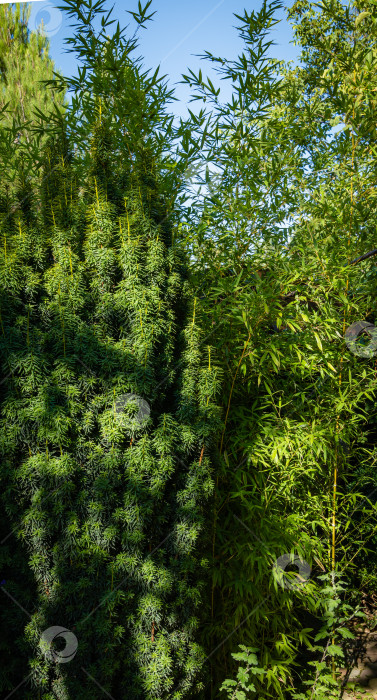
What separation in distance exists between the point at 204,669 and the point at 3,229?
195cm

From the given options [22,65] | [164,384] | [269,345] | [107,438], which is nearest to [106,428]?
[107,438]

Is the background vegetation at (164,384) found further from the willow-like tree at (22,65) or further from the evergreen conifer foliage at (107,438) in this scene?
the willow-like tree at (22,65)

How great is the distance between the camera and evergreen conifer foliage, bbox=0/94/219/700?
5.75ft

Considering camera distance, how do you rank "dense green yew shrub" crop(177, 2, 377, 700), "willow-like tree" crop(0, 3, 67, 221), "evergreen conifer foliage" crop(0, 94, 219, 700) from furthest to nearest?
"willow-like tree" crop(0, 3, 67, 221)
"dense green yew shrub" crop(177, 2, 377, 700)
"evergreen conifer foliage" crop(0, 94, 219, 700)

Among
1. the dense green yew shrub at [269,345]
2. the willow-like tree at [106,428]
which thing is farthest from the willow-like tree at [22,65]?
the willow-like tree at [106,428]

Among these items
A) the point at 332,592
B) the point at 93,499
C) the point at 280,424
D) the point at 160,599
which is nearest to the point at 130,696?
the point at 160,599

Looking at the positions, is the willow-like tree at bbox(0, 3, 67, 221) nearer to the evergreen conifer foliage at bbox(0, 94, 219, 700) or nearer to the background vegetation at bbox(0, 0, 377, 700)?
the background vegetation at bbox(0, 0, 377, 700)

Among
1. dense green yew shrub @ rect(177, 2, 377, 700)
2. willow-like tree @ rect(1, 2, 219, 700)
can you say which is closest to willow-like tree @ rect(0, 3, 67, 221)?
dense green yew shrub @ rect(177, 2, 377, 700)

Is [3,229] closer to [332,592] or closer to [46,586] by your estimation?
[46,586]

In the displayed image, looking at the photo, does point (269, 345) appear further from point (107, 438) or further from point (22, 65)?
point (22, 65)

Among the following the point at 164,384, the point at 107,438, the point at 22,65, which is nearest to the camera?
the point at 107,438

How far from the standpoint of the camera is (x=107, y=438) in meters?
1.78

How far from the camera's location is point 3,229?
1.92 meters

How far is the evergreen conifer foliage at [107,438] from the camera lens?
1753mm
